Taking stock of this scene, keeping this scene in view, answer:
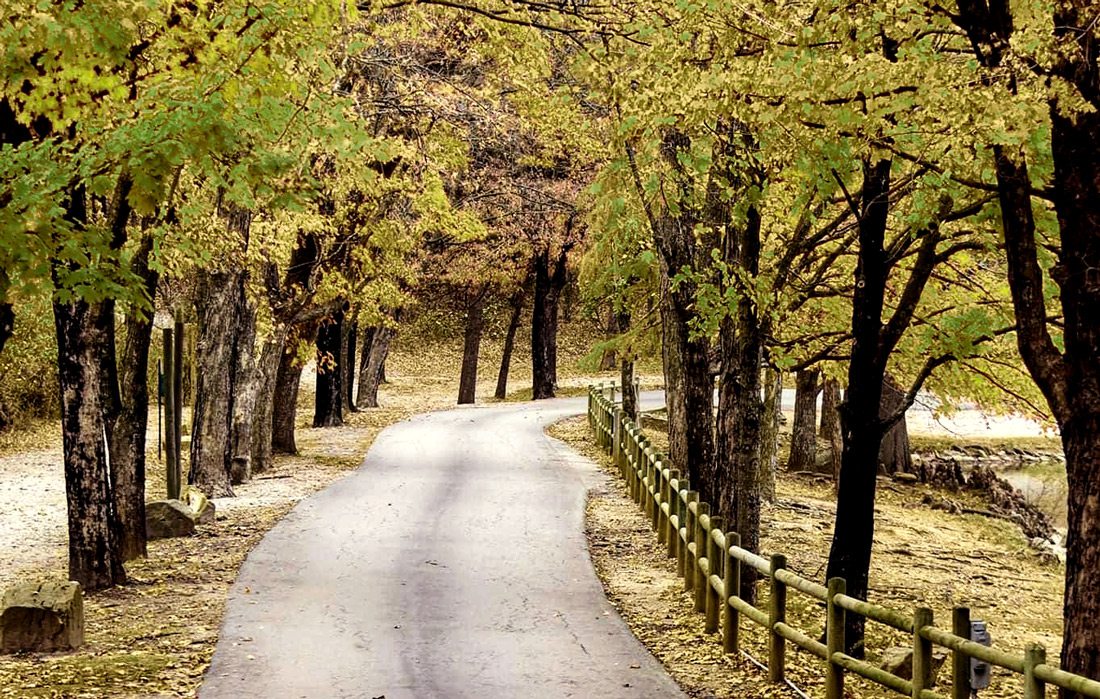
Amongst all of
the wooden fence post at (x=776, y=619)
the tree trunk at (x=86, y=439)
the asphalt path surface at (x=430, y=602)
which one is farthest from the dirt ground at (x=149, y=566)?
the wooden fence post at (x=776, y=619)

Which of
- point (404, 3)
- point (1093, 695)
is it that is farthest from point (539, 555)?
point (1093, 695)

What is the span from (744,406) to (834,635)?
5357 millimetres

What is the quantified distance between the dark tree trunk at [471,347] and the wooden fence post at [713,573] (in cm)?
3282

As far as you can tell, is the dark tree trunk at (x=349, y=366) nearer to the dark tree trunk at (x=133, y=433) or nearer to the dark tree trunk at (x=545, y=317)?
the dark tree trunk at (x=545, y=317)

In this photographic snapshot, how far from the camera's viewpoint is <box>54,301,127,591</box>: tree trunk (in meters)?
13.6

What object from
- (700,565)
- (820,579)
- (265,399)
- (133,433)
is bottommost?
(820,579)

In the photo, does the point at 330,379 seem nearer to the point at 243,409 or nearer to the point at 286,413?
the point at 286,413

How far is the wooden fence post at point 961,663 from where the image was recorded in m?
8.27

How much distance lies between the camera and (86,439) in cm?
1377

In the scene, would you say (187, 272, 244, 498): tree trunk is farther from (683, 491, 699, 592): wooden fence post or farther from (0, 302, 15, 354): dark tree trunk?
(0, 302, 15, 354): dark tree trunk

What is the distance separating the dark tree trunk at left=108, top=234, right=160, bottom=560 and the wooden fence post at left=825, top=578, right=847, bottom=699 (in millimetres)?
9141

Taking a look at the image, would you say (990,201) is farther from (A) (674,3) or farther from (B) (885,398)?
(B) (885,398)

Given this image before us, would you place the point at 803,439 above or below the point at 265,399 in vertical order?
below

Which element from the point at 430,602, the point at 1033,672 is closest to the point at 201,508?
the point at 430,602
